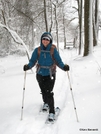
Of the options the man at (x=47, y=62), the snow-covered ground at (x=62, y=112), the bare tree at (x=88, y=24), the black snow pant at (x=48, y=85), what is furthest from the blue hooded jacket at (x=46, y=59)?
the bare tree at (x=88, y=24)

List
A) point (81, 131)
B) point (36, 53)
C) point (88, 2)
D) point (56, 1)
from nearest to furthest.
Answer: point (81, 131) < point (36, 53) < point (88, 2) < point (56, 1)

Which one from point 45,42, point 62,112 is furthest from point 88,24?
point 62,112

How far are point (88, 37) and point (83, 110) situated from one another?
7722 mm

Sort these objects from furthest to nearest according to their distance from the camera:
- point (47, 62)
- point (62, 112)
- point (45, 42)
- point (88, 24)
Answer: point (88, 24), point (62, 112), point (47, 62), point (45, 42)

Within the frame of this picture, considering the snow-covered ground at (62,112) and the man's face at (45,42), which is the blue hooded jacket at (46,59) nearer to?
the man's face at (45,42)

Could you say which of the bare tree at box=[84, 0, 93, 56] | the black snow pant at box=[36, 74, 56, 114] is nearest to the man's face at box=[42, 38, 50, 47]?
the black snow pant at box=[36, 74, 56, 114]

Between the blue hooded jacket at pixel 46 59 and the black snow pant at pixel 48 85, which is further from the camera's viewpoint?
the black snow pant at pixel 48 85

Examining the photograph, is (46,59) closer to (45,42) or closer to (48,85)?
(45,42)

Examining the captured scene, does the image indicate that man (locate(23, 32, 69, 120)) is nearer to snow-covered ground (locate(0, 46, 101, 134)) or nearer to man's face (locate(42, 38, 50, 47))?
man's face (locate(42, 38, 50, 47))

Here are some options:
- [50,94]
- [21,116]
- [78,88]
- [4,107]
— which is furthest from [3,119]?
[78,88]

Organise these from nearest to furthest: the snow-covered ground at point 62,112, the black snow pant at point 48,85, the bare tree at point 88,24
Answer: the snow-covered ground at point 62,112 → the black snow pant at point 48,85 → the bare tree at point 88,24

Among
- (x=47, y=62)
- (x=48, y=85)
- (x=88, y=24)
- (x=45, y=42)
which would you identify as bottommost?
(x=48, y=85)

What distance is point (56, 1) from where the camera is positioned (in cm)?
2369

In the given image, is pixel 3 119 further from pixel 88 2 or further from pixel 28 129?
pixel 88 2
